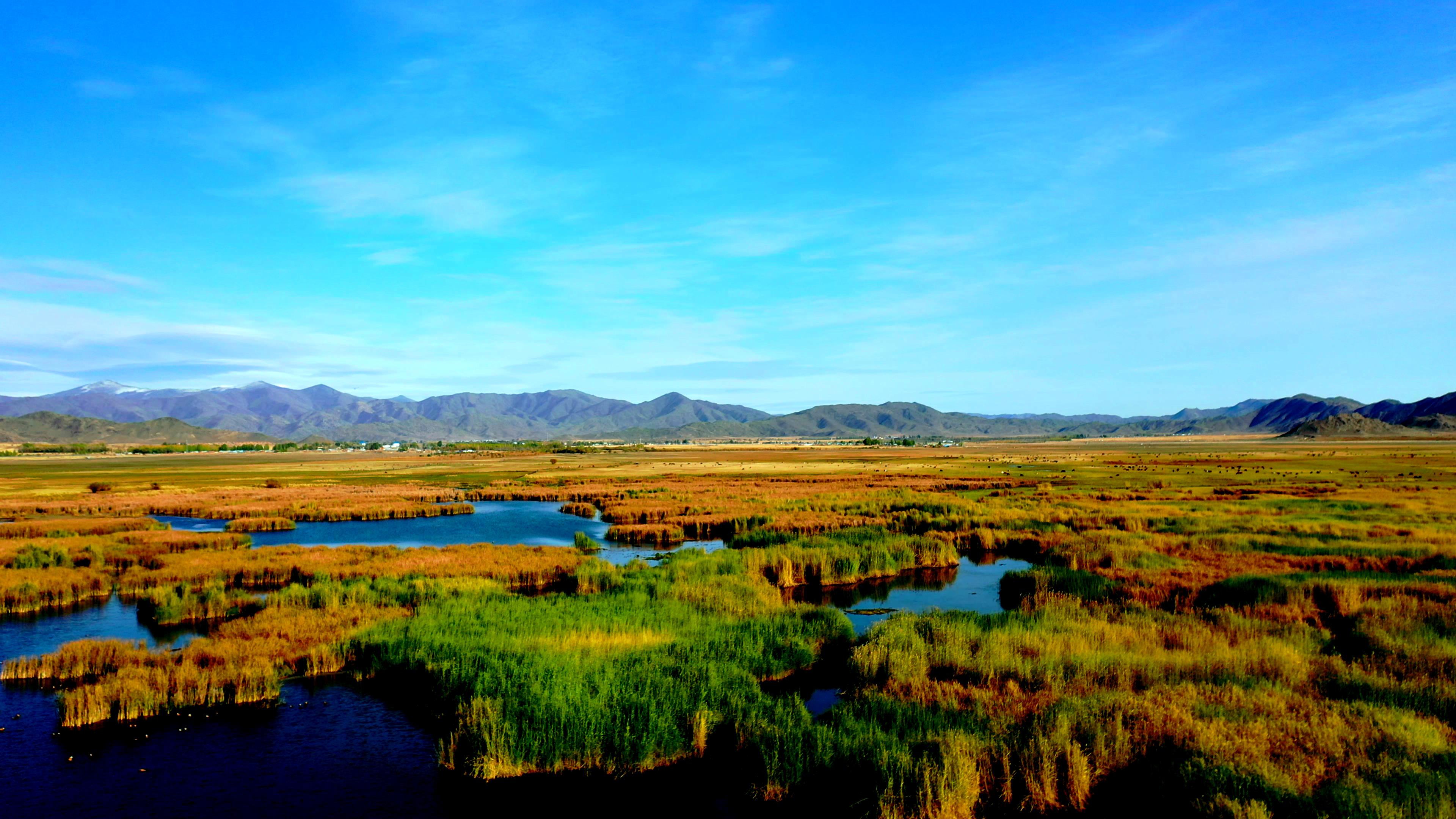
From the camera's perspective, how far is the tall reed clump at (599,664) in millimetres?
13734

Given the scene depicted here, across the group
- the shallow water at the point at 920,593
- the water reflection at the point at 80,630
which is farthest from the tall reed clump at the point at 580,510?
the water reflection at the point at 80,630

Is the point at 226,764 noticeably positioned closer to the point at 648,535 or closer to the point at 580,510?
the point at 648,535

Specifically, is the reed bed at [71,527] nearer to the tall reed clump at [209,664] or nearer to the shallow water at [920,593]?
the tall reed clump at [209,664]

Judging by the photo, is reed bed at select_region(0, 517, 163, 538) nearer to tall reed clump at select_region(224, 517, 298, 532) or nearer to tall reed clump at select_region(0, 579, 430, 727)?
tall reed clump at select_region(224, 517, 298, 532)

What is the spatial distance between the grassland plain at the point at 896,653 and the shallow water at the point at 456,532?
3.94 meters

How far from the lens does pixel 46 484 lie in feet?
255

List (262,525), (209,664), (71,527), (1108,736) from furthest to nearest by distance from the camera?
(262,525), (71,527), (209,664), (1108,736)

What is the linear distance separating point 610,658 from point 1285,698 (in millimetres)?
12887

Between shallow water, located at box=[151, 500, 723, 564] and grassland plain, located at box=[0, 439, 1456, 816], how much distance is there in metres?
3.94

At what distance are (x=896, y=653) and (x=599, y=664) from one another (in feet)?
21.3

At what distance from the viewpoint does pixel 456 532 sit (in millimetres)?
45344

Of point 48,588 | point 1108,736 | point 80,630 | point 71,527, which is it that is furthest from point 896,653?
point 71,527

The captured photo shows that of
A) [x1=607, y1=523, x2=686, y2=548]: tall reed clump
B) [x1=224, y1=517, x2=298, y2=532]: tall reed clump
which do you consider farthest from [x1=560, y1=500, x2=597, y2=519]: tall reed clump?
[x1=224, y1=517, x2=298, y2=532]: tall reed clump

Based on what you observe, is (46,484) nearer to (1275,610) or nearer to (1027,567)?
(1027,567)
